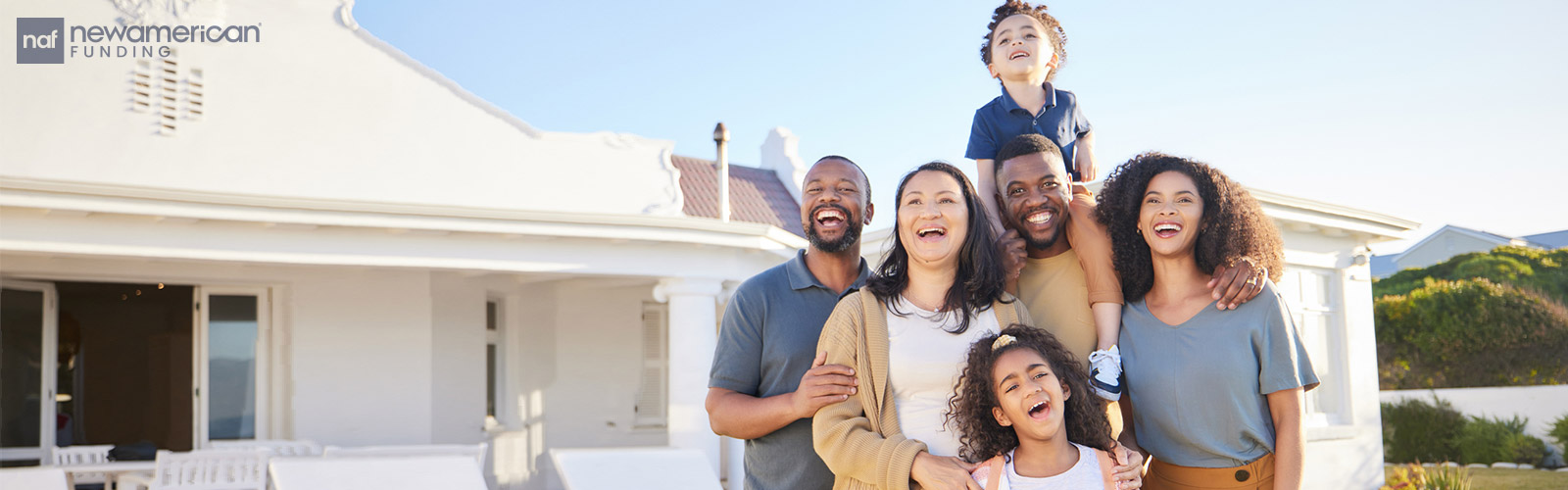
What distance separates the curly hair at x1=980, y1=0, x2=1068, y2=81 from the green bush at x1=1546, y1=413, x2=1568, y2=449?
15429mm

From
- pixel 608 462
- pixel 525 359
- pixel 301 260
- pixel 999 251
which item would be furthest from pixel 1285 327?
pixel 525 359

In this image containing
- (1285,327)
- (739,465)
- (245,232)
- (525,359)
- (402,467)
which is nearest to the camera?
(1285,327)

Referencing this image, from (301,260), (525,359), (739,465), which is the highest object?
(301,260)

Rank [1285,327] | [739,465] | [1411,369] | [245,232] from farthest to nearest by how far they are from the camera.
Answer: [1411,369], [739,465], [245,232], [1285,327]

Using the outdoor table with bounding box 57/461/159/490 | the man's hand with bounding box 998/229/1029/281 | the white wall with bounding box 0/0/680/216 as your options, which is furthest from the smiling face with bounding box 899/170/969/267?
the outdoor table with bounding box 57/461/159/490

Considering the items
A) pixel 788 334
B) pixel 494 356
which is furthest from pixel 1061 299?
pixel 494 356

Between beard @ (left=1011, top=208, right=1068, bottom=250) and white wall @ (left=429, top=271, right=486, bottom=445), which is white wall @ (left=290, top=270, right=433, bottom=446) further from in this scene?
beard @ (left=1011, top=208, right=1068, bottom=250)

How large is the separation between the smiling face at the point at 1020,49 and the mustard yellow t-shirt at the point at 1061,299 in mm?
730

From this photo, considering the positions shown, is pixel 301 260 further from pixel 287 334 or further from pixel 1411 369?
pixel 1411 369

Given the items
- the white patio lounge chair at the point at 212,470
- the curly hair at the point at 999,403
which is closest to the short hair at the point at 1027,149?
the curly hair at the point at 999,403

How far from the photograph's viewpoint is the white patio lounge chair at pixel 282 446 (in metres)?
8.98

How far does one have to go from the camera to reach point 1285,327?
8.82 feet

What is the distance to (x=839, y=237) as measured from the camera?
10.1 ft

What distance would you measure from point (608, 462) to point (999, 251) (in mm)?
4663
